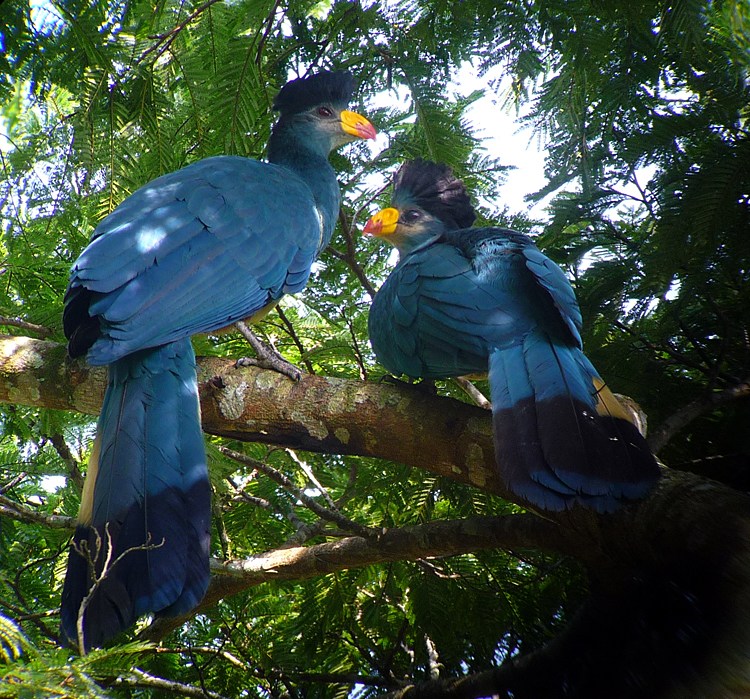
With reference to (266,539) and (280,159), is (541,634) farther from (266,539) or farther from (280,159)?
(280,159)

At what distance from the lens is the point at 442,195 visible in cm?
327

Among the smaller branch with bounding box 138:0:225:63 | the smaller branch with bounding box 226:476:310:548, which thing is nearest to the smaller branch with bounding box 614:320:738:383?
the smaller branch with bounding box 226:476:310:548

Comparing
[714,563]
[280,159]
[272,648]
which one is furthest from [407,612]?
[280,159]

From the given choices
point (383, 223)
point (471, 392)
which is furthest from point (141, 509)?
point (383, 223)

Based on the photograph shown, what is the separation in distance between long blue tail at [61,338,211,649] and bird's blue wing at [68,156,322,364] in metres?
0.17

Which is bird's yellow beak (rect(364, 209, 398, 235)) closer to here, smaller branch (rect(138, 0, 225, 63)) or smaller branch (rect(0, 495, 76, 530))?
smaller branch (rect(138, 0, 225, 63))

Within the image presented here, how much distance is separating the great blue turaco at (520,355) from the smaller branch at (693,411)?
0.33 meters

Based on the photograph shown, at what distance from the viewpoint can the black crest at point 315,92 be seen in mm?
3465

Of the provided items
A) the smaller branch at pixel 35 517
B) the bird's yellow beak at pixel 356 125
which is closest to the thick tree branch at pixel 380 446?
the smaller branch at pixel 35 517

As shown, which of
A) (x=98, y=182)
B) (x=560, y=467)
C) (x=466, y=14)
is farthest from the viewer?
(x=98, y=182)

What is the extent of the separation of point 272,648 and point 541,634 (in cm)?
130

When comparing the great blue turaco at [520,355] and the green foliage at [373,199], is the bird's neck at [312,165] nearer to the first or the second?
the green foliage at [373,199]

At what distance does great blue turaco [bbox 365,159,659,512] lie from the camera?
1670 mm

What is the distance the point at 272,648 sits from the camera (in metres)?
2.86
